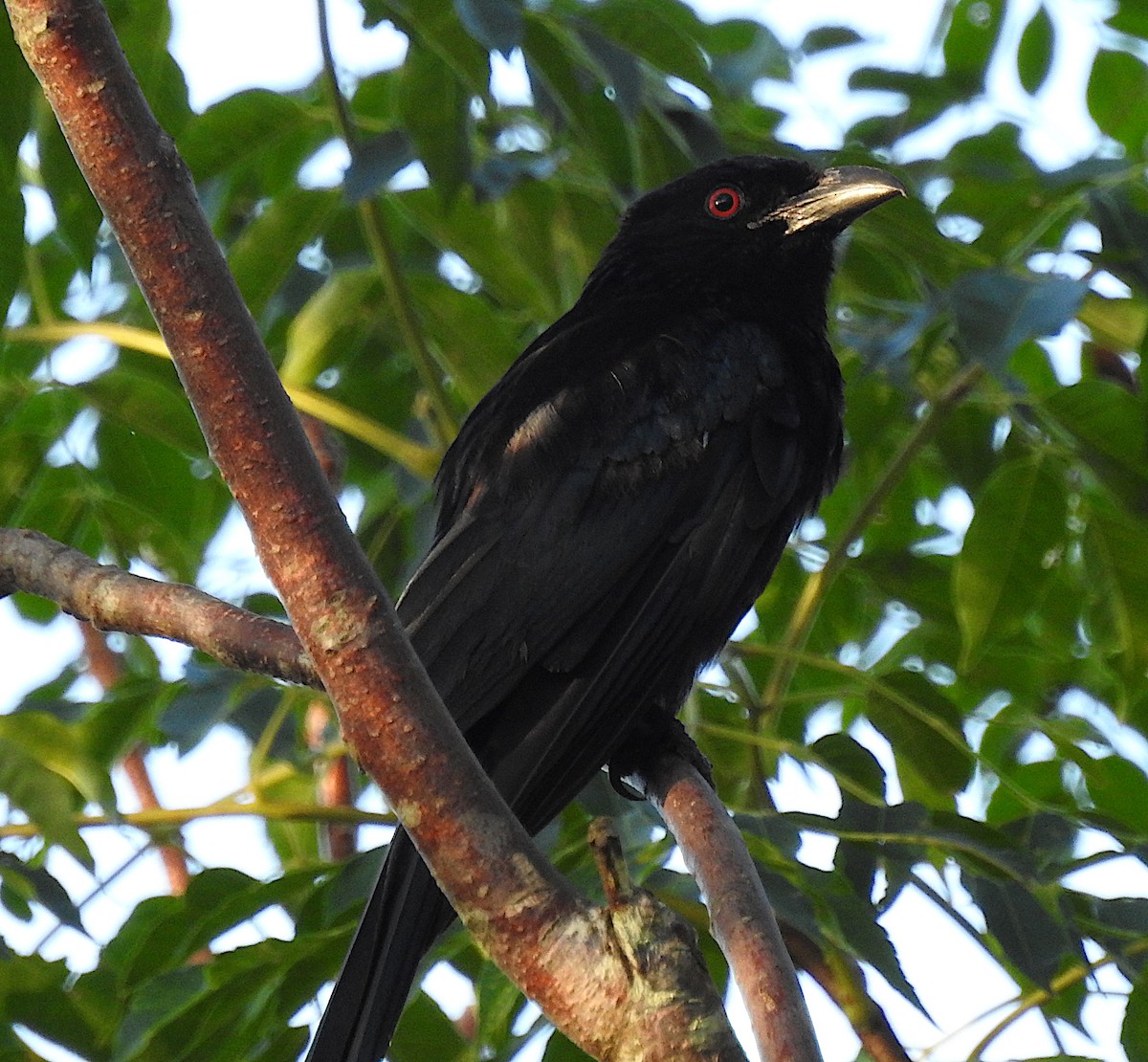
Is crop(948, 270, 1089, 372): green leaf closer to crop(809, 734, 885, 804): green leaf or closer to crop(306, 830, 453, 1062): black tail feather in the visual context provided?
crop(809, 734, 885, 804): green leaf

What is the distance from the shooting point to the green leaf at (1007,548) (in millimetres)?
3266

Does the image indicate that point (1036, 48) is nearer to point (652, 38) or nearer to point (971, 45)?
point (971, 45)

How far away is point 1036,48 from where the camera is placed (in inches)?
162

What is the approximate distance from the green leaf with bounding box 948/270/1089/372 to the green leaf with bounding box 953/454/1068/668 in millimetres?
567

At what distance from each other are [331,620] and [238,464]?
0.68ft

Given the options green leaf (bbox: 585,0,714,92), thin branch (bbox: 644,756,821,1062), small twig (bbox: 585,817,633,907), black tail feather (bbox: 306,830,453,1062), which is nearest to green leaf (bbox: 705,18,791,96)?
green leaf (bbox: 585,0,714,92)

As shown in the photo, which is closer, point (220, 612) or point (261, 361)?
point (261, 361)

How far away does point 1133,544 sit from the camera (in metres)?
3.34

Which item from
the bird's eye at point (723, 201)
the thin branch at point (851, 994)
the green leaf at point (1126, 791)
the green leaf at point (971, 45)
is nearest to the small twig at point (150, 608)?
the thin branch at point (851, 994)

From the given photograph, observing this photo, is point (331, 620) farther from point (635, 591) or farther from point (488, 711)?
point (635, 591)

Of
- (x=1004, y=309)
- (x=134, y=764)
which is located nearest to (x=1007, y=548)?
(x=1004, y=309)

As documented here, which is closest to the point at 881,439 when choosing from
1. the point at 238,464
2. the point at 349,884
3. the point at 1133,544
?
the point at 1133,544

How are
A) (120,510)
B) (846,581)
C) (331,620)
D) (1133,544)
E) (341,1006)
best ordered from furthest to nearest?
(846,581), (120,510), (1133,544), (341,1006), (331,620)

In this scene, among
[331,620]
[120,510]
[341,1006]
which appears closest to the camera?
[331,620]
